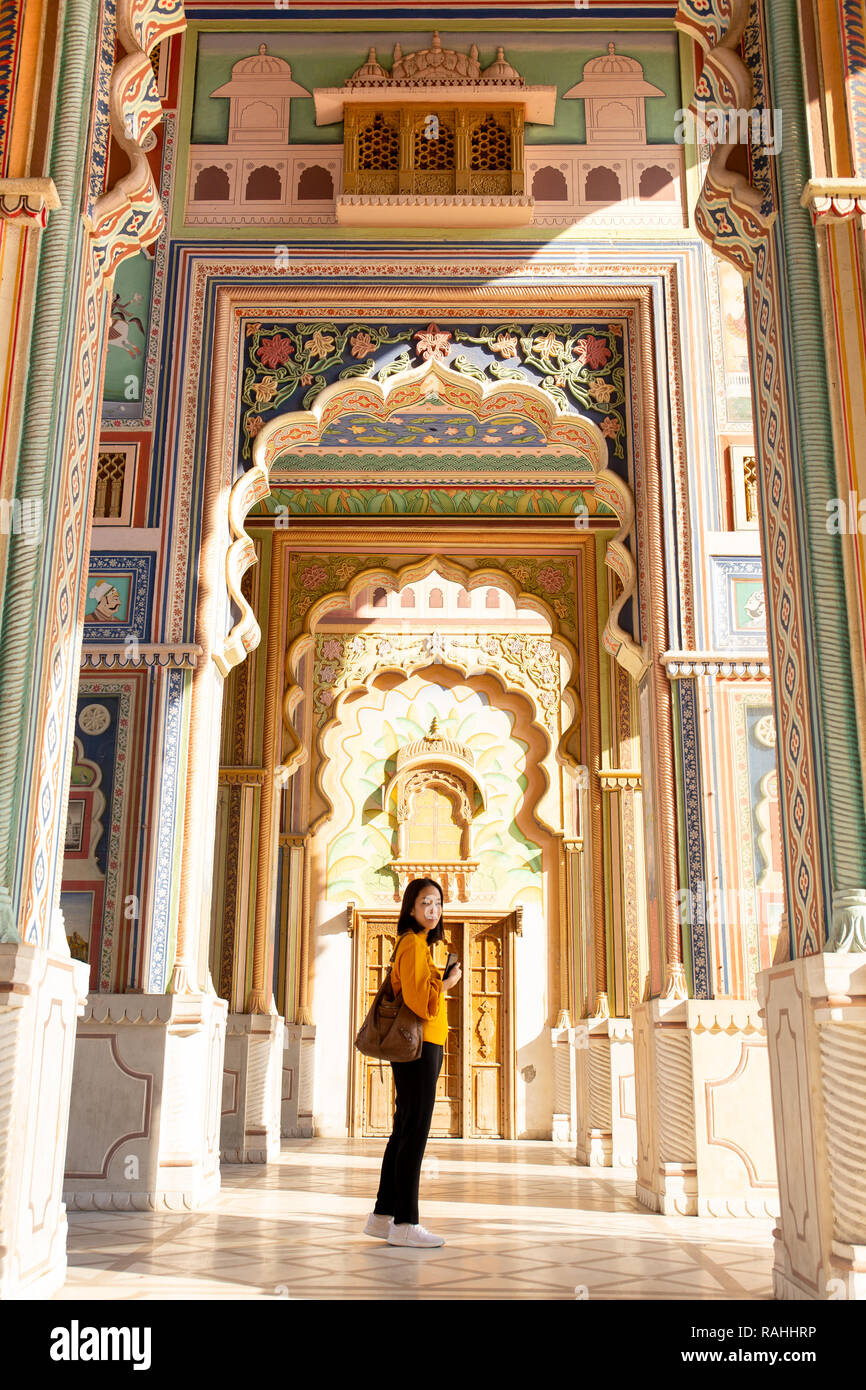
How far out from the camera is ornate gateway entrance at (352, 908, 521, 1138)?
11.9 m

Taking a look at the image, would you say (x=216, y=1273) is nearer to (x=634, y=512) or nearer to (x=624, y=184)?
(x=634, y=512)

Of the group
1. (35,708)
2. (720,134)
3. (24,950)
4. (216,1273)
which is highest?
(720,134)

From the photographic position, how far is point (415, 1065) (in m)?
4.34

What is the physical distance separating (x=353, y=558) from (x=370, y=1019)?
6217 mm

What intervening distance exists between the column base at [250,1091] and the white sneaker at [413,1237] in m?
4.36

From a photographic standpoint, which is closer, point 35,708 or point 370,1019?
point 35,708

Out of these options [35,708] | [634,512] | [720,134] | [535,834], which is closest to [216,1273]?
[35,708]

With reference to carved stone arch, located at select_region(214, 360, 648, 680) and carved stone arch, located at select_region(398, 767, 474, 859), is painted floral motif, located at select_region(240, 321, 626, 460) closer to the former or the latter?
carved stone arch, located at select_region(214, 360, 648, 680)

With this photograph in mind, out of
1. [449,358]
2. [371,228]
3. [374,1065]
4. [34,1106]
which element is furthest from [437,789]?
[34,1106]

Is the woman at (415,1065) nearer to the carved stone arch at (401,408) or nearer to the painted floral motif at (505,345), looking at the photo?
the carved stone arch at (401,408)

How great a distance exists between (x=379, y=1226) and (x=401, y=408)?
436 cm

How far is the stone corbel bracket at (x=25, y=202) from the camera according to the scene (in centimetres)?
364

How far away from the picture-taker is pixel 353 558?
10.3m

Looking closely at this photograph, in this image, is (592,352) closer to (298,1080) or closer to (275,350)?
(275,350)
